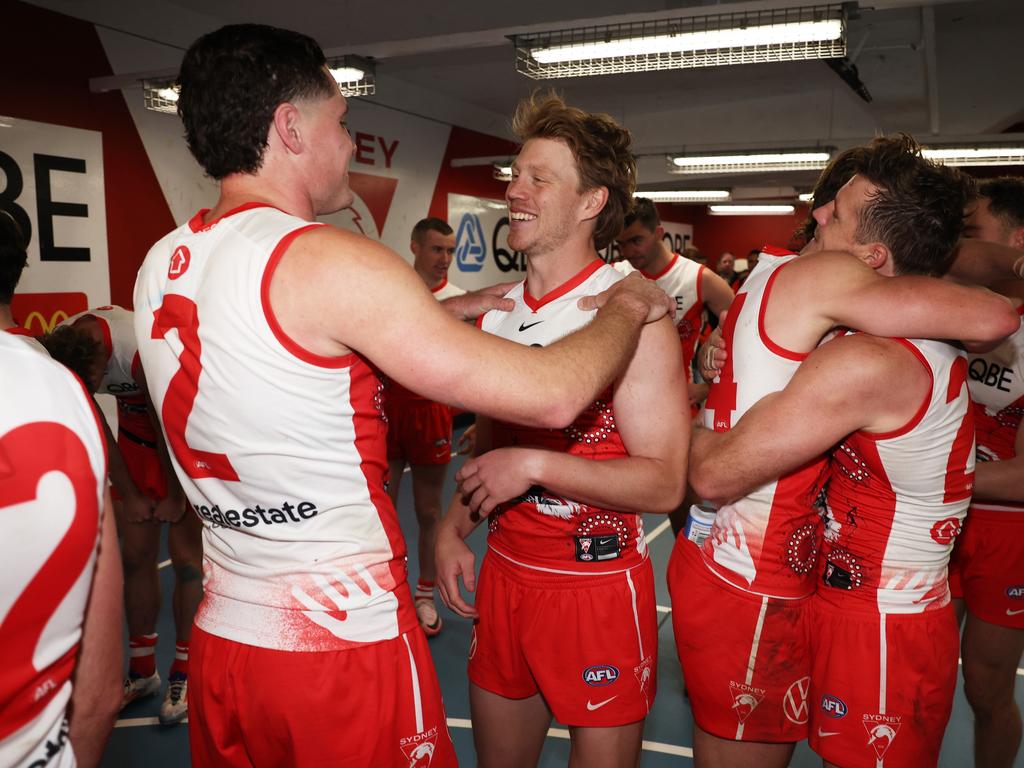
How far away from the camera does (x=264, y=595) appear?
4.36 feet

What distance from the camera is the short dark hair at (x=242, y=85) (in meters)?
1.32

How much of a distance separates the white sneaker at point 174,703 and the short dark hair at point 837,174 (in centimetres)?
299

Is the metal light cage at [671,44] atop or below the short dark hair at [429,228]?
atop

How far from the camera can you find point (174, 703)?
3.18m

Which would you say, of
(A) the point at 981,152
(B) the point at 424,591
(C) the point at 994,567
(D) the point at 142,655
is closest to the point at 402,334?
(C) the point at 994,567

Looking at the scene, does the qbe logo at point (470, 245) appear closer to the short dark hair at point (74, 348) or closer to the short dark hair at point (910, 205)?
the short dark hair at point (74, 348)

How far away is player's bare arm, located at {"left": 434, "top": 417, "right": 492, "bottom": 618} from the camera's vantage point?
201cm

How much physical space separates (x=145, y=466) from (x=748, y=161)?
762 cm

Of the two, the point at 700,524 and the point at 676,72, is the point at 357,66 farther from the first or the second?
the point at 676,72

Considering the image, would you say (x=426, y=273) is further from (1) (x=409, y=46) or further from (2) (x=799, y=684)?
(2) (x=799, y=684)

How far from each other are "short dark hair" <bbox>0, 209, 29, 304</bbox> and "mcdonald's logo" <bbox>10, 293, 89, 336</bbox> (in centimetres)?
347

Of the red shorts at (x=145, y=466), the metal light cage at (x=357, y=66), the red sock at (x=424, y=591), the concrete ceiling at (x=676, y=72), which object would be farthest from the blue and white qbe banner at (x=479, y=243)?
the red shorts at (x=145, y=466)

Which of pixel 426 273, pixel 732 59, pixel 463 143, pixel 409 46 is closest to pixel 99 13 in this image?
pixel 409 46

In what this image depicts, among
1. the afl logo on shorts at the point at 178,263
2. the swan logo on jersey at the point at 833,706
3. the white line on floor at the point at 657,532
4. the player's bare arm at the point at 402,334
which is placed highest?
the afl logo on shorts at the point at 178,263
